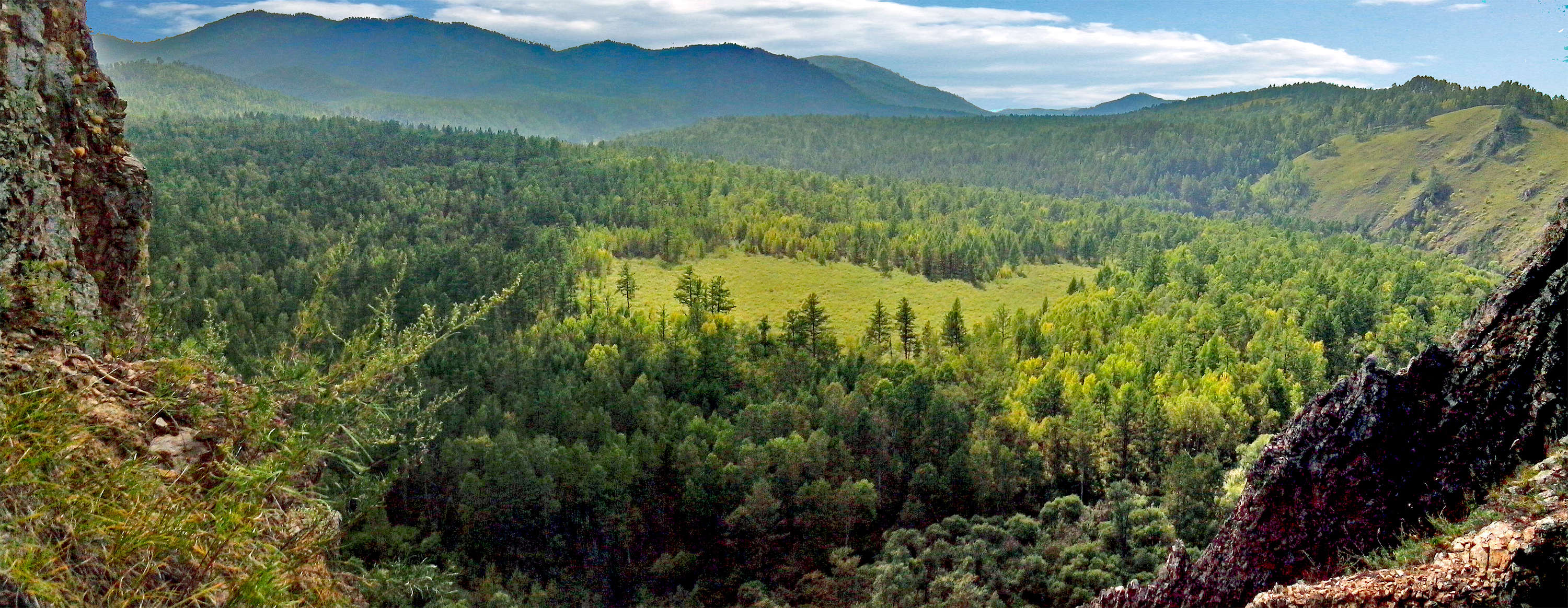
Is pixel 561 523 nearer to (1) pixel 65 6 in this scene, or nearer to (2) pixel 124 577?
(1) pixel 65 6

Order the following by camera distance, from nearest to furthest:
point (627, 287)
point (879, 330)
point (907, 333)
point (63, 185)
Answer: point (63, 185) → point (907, 333) → point (879, 330) → point (627, 287)

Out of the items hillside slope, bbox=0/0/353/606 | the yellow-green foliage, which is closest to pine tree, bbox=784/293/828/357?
the yellow-green foliage

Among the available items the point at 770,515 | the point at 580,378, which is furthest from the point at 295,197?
the point at 770,515

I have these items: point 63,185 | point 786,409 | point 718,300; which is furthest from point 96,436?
point 718,300

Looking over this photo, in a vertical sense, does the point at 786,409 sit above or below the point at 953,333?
below

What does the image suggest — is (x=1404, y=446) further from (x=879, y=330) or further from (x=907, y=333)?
(x=879, y=330)
